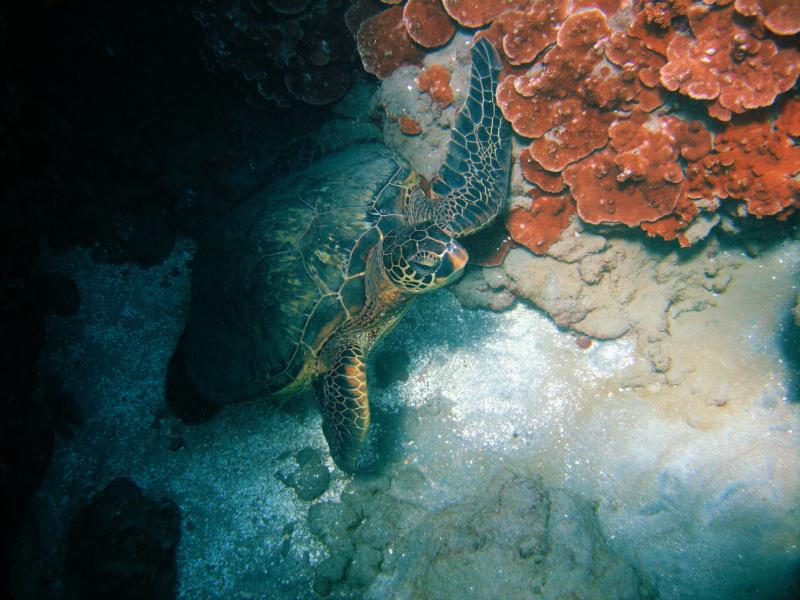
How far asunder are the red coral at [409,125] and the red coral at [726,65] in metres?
2.25

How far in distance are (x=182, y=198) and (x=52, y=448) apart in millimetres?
2987

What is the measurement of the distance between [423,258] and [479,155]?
1437 millimetres

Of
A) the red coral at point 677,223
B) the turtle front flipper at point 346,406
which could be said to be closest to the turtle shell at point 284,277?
the turtle front flipper at point 346,406

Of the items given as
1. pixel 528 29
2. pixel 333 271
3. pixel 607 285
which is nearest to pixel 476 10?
pixel 528 29

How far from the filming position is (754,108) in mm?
2877

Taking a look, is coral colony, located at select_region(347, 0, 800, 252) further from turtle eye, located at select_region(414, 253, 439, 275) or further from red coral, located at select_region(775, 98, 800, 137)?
turtle eye, located at select_region(414, 253, 439, 275)

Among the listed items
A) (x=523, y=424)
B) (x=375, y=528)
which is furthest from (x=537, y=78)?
(x=375, y=528)

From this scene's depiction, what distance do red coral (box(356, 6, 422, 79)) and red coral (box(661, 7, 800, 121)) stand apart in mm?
2455

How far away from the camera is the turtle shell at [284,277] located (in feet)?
11.3

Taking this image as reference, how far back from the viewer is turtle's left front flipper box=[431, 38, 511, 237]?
11.8ft

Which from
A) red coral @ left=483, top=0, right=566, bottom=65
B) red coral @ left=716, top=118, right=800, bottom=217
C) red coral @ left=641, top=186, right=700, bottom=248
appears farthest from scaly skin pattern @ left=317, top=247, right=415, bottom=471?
red coral @ left=716, top=118, right=800, bottom=217

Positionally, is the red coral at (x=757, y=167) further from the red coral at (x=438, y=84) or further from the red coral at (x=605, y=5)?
the red coral at (x=438, y=84)

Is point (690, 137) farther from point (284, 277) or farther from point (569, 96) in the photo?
point (284, 277)

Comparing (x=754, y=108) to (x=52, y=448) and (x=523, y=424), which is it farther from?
(x=52, y=448)
